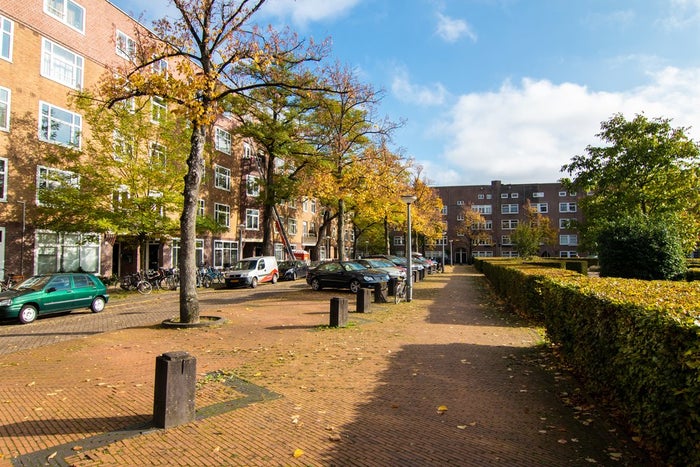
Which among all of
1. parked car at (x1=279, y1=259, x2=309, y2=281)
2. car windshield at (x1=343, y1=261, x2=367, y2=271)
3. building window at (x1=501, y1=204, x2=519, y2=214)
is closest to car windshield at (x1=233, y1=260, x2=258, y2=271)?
parked car at (x1=279, y1=259, x2=309, y2=281)

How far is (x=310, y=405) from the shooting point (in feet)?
17.2

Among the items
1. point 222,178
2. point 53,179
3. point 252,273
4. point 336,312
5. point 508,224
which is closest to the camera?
point 336,312

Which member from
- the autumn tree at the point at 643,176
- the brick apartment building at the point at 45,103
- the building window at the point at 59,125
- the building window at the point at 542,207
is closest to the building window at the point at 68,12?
the brick apartment building at the point at 45,103

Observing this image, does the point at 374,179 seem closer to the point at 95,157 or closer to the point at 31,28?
the point at 95,157

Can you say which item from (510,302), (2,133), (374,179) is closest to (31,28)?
(2,133)

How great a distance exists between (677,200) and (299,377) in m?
25.9

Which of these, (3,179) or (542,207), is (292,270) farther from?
(542,207)

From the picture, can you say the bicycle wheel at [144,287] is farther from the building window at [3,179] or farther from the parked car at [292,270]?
the parked car at [292,270]

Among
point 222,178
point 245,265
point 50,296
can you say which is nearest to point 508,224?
point 222,178

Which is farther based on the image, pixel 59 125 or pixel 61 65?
pixel 61 65

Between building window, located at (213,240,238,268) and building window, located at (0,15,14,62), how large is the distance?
17.7 metres

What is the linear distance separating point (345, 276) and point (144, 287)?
9661mm

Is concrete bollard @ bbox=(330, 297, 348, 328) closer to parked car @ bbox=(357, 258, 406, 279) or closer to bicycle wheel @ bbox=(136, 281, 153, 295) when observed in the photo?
parked car @ bbox=(357, 258, 406, 279)

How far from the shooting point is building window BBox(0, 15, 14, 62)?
61.3ft
